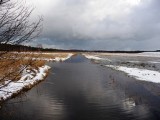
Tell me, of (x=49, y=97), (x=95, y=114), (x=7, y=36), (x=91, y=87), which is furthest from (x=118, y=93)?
(x=7, y=36)

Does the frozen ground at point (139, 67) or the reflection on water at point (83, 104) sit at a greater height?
the frozen ground at point (139, 67)

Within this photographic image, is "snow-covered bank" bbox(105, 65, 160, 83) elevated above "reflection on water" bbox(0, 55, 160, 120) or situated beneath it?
elevated above

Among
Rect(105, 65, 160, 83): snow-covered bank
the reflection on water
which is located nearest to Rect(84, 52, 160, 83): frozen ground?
Rect(105, 65, 160, 83): snow-covered bank

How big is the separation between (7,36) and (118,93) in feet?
54.8

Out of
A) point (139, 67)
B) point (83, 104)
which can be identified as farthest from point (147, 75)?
point (83, 104)

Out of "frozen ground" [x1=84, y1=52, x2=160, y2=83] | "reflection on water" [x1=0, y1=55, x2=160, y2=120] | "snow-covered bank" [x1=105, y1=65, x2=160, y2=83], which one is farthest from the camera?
"frozen ground" [x1=84, y1=52, x2=160, y2=83]

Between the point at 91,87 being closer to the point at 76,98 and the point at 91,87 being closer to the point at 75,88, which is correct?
the point at 75,88

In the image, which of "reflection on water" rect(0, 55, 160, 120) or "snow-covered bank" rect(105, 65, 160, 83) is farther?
"snow-covered bank" rect(105, 65, 160, 83)

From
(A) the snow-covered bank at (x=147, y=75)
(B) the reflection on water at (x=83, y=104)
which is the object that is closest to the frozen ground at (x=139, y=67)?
(A) the snow-covered bank at (x=147, y=75)

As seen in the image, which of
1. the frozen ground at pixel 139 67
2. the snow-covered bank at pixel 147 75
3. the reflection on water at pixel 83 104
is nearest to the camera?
the reflection on water at pixel 83 104

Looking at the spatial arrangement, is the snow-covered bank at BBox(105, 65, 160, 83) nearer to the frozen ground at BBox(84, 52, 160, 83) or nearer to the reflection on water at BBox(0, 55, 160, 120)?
the frozen ground at BBox(84, 52, 160, 83)

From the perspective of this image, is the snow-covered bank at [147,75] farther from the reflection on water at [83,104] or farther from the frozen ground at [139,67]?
the reflection on water at [83,104]

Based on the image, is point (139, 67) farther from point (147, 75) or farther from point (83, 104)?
point (83, 104)

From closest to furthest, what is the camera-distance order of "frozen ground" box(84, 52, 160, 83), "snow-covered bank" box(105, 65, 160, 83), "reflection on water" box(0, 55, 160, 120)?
"reflection on water" box(0, 55, 160, 120)
"snow-covered bank" box(105, 65, 160, 83)
"frozen ground" box(84, 52, 160, 83)
